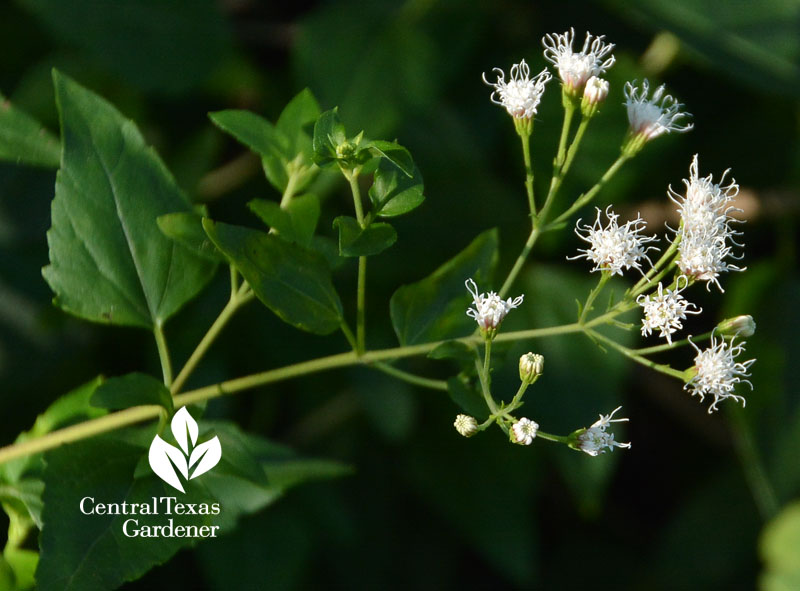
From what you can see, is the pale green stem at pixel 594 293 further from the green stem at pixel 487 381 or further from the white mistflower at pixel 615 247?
the green stem at pixel 487 381

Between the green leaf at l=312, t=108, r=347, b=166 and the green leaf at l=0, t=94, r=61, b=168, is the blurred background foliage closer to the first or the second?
the green leaf at l=0, t=94, r=61, b=168

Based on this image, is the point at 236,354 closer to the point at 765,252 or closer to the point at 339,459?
the point at 339,459

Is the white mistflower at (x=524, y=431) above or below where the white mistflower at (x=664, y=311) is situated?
below

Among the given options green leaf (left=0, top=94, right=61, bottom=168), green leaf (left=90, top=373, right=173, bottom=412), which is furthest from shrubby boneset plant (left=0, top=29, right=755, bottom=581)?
green leaf (left=0, top=94, right=61, bottom=168)

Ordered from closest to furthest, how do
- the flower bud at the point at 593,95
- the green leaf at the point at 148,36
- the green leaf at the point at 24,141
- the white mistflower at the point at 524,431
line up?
the white mistflower at the point at 524,431
the flower bud at the point at 593,95
the green leaf at the point at 24,141
the green leaf at the point at 148,36

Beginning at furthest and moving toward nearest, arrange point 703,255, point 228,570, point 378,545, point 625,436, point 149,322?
point 625,436 → point 378,545 → point 228,570 → point 149,322 → point 703,255

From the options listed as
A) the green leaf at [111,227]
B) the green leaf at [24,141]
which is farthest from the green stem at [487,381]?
the green leaf at [24,141]

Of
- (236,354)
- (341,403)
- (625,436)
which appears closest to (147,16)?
(236,354)
